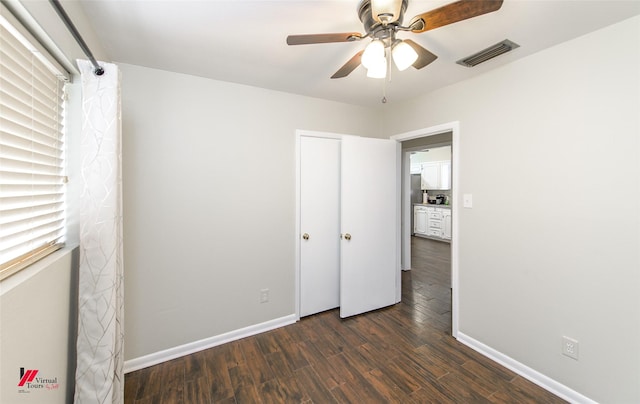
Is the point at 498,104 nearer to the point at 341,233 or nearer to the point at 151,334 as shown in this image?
the point at 341,233

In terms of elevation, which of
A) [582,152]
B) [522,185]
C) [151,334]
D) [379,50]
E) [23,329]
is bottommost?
[151,334]

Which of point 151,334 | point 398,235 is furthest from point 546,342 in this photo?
point 151,334

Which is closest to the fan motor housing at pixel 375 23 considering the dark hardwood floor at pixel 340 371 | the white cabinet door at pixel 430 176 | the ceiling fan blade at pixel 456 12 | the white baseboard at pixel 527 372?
the ceiling fan blade at pixel 456 12

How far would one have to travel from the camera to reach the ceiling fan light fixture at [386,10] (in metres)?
1.08

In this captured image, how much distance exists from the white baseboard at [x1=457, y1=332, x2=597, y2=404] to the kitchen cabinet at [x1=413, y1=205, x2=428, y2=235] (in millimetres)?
5096

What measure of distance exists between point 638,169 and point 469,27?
131cm

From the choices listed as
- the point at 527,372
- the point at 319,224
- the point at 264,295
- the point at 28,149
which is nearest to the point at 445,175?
the point at 319,224

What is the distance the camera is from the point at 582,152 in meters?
1.67

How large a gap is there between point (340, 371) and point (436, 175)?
651 centimetres

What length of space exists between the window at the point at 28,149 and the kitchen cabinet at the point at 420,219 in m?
7.33

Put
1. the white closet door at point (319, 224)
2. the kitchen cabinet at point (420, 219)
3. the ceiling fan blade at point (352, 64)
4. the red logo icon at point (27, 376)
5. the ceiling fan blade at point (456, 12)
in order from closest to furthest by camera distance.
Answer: the red logo icon at point (27, 376)
the ceiling fan blade at point (456, 12)
the ceiling fan blade at point (352, 64)
the white closet door at point (319, 224)
the kitchen cabinet at point (420, 219)

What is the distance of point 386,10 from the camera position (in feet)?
3.60

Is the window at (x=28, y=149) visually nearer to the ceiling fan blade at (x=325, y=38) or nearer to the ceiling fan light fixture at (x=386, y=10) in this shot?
the ceiling fan blade at (x=325, y=38)

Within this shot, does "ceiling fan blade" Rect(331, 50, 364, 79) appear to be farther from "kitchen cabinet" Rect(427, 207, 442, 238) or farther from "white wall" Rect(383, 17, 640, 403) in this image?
"kitchen cabinet" Rect(427, 207, 442, 238)
